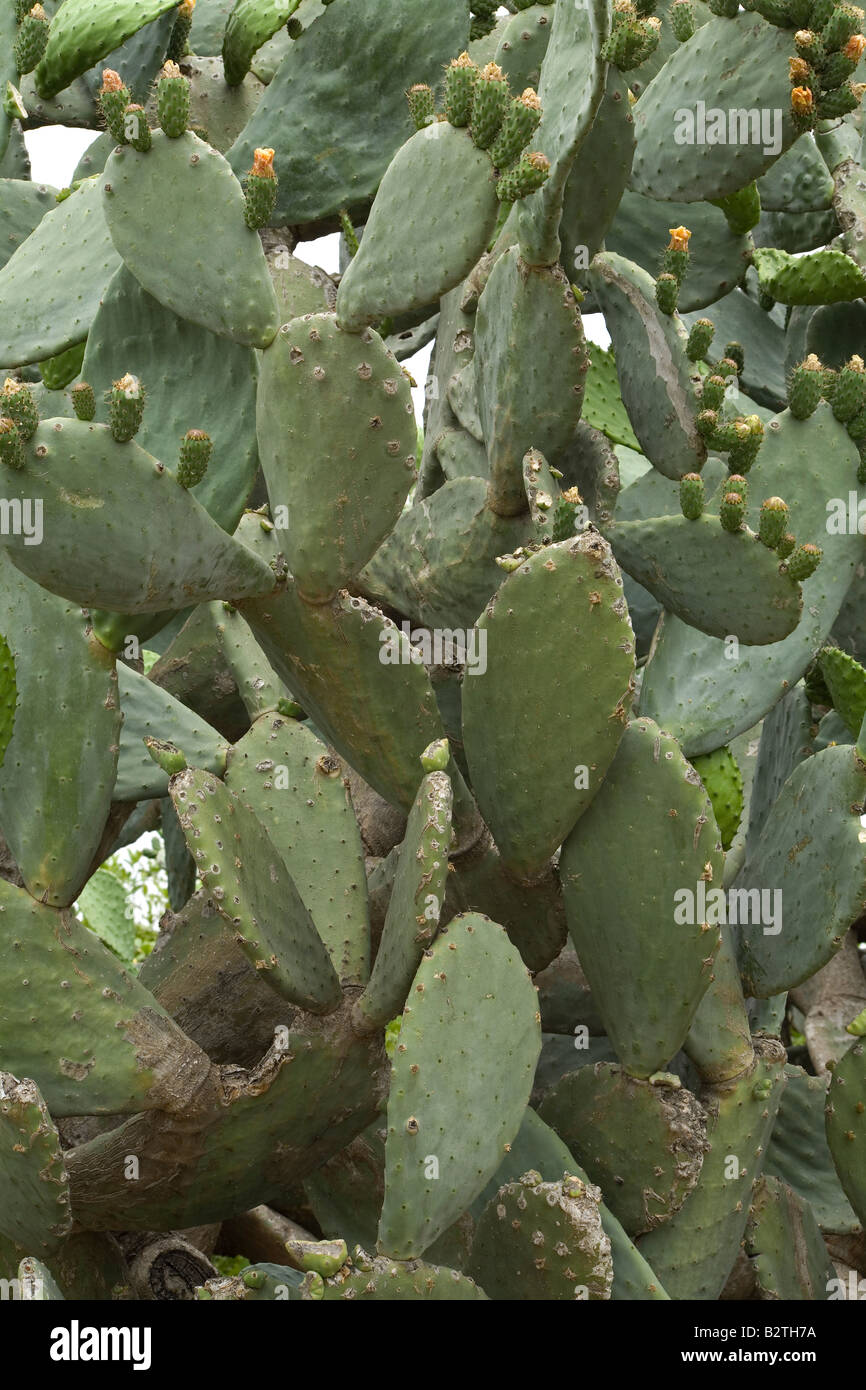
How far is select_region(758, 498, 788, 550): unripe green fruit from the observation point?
6.16ft

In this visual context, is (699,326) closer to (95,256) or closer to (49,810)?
(95,256)

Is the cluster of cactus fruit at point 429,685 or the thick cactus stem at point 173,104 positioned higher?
the thick cactus stem at point 173,104

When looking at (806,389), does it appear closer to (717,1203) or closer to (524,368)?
(524,368)

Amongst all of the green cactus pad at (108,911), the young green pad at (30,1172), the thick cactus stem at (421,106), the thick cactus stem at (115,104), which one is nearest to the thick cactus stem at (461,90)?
the thick cactus stem at (421,106)

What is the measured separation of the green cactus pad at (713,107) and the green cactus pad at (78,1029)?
1377 mm

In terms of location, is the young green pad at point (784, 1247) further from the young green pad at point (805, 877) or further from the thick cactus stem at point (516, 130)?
the thick cactus stem at point (516, 130)

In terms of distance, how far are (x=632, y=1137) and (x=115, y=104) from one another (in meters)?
1.40

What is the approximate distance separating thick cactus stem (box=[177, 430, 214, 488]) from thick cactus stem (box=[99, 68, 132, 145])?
382 millimetres

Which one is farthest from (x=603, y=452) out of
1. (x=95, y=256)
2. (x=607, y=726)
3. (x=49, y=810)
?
(x=49, y=810)

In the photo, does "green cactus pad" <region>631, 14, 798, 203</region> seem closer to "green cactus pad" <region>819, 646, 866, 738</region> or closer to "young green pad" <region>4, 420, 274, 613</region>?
"green cactus pad" <region>819, 646, 866, 738</region>

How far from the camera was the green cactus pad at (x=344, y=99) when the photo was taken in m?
2.36

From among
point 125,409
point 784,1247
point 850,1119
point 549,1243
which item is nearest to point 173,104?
point 125,409

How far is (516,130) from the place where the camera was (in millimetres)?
1700

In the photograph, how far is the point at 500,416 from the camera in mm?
2092
